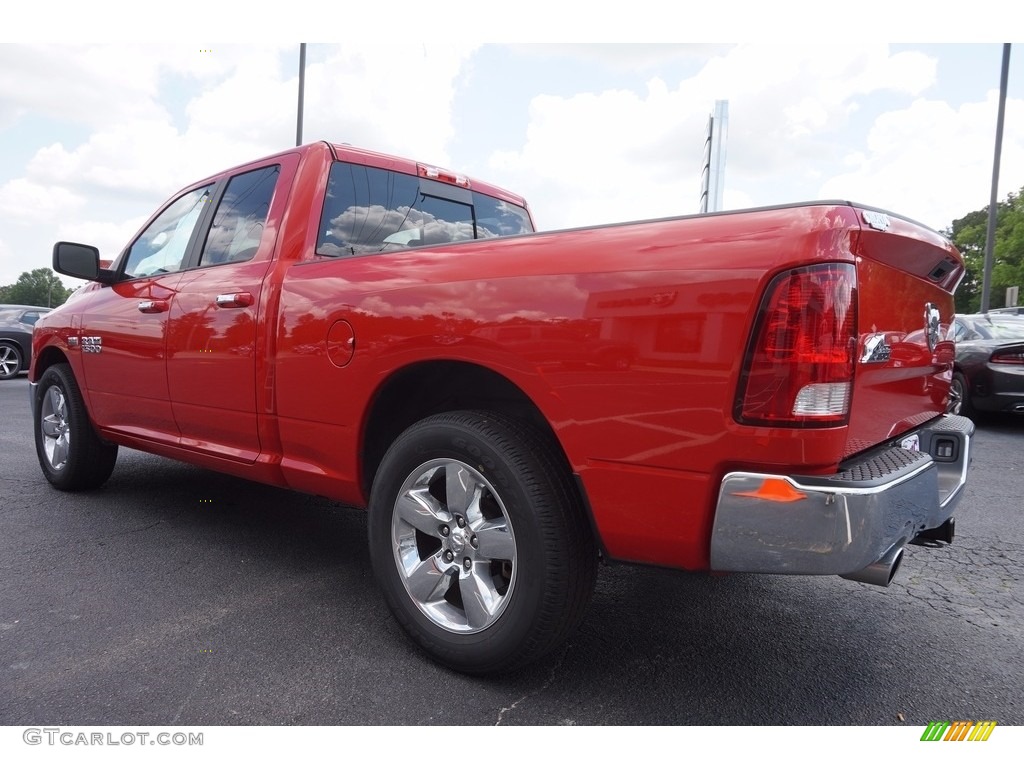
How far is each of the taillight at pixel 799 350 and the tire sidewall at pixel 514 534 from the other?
29.2 inches

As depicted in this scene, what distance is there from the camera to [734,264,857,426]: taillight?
5.67 feet

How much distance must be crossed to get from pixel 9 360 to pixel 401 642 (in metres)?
14.1

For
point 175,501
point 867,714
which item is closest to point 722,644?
point 867,714

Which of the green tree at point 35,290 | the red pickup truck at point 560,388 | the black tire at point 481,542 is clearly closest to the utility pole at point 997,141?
the red pickup truck at point 560,388

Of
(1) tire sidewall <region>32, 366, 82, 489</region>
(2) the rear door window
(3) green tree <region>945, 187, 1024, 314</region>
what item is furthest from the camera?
(3) green tree <region>945, 187, 1024, 314</region>

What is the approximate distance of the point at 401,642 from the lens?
2.61 meters

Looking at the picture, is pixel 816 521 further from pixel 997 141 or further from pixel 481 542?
pixel 997 141

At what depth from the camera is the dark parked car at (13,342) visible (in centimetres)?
1324

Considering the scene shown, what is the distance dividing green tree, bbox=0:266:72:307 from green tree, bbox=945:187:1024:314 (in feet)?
372

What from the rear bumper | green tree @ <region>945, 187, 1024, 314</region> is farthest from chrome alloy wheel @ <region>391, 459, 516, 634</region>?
green tree @ <region>945, 187, 1024, 314</region>

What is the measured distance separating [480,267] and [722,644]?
1.63 m
